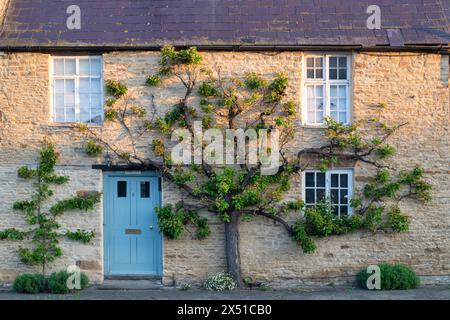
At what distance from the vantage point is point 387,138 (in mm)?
15781

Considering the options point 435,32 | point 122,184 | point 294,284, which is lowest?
point 294,284

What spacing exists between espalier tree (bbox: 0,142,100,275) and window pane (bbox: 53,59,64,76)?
151cm

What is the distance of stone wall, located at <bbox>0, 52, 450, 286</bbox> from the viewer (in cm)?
1570

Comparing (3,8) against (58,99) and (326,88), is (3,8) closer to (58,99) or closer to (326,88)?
(58,99)

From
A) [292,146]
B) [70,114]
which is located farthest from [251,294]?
[70,114]

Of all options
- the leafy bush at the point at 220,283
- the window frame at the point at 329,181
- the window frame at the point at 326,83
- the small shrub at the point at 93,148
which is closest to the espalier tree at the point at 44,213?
the small shrub at the point at 93,148

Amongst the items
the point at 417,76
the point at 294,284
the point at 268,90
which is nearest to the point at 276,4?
the point at 268,90

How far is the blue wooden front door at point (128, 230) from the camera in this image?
15.9 m

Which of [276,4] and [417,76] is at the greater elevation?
[276,4]

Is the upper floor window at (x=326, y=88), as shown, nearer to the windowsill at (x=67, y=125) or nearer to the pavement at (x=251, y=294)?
the pavement at (x=251, y=294)

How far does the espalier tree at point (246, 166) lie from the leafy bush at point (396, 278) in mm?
809

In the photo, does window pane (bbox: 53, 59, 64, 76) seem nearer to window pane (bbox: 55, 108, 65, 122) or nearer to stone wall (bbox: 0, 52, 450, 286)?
stone wall (bbox: 0, 52, 450, 286)

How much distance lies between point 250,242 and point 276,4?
5068mm

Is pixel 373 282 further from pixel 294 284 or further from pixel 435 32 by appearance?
pixel 435 32
